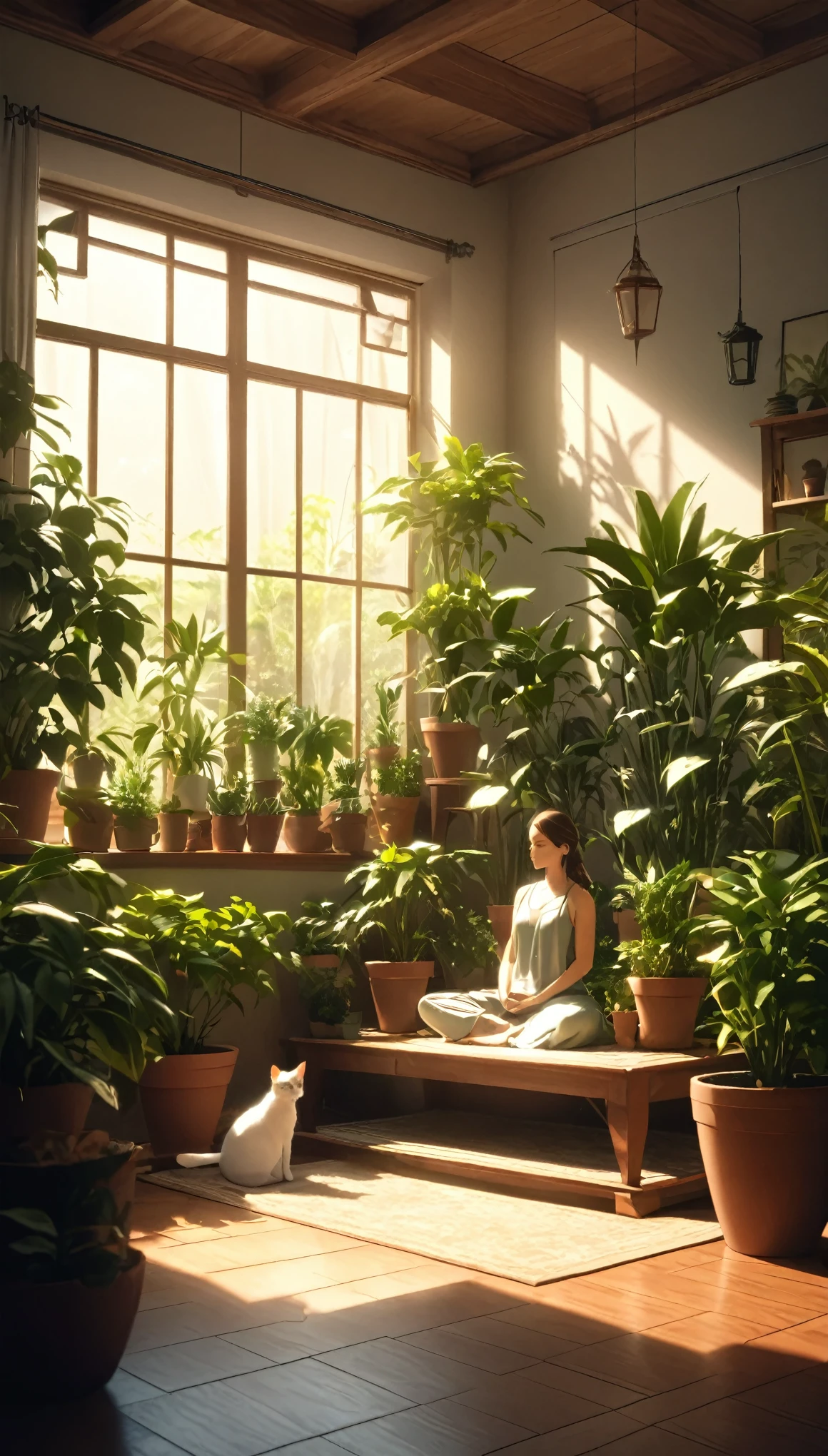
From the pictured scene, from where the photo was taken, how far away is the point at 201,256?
5.91m

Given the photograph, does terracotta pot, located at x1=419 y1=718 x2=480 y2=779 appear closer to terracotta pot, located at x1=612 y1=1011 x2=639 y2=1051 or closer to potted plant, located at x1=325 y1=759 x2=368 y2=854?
potted plant, located at x1=325 y1=759 x2=368 y2=854

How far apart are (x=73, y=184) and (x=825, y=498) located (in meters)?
3.04

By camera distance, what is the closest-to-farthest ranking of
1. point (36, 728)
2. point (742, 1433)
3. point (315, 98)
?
point (742, 1433) < point (36, 728) < point (315, 98)

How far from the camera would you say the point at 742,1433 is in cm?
248

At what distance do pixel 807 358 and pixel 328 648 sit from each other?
7.43 feet

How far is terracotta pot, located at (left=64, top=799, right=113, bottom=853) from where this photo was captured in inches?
199

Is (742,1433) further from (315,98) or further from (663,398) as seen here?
(315,98)

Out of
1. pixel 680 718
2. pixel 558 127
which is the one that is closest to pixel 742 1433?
pixel 680 718

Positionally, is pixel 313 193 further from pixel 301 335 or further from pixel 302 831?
pixel 302 831

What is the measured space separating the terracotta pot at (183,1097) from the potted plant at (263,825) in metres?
0.97

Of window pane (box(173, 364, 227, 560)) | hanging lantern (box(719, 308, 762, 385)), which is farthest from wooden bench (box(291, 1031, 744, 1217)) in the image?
hanging lantern (box(719, 308, 762, 385))

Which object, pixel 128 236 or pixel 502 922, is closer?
pixel 502 922

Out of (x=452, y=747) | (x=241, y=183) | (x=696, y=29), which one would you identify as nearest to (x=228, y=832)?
(x=452, y=747)

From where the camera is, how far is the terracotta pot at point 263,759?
5.55 meters
